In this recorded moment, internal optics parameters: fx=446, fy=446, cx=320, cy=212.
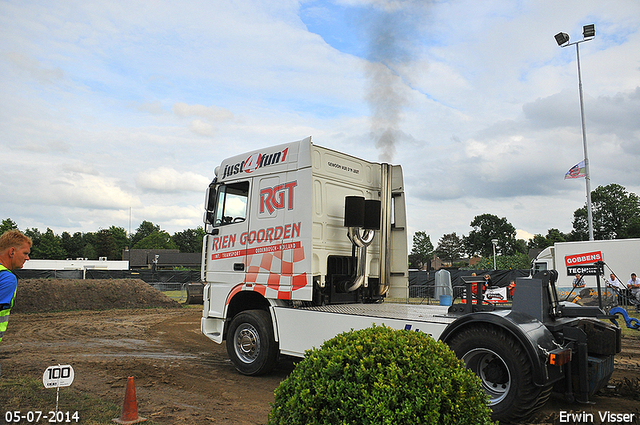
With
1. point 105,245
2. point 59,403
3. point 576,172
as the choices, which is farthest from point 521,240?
point 59,403

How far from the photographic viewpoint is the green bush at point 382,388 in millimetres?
2498

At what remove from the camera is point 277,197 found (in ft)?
23.0

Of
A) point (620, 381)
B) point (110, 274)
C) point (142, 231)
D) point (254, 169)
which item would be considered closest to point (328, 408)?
point (254, 169)

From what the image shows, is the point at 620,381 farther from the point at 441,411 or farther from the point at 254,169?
the point at 254,169

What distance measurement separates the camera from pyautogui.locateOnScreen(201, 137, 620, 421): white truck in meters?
4.54

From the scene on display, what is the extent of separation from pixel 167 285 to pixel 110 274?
3769 millimetres

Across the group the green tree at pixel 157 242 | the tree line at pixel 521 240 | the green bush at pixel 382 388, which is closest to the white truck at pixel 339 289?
the green bush at pixel 382 388

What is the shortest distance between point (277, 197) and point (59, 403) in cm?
387

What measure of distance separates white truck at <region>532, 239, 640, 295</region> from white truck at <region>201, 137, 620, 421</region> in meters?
15.3

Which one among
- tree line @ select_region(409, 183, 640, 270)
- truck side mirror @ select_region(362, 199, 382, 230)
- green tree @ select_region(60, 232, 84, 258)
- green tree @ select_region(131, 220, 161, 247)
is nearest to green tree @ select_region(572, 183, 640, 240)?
tree line @ select_region(409, 183, 640, 270)

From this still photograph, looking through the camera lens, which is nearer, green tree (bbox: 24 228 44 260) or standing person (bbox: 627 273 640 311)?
standing person (bbox: 627 273 640 311)

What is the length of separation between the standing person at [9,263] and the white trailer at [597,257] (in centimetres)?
2080

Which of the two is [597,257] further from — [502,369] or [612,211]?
[612,211]

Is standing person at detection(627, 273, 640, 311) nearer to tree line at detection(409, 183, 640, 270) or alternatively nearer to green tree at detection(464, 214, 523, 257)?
tree line at detection(409, 183, 640, 270)
